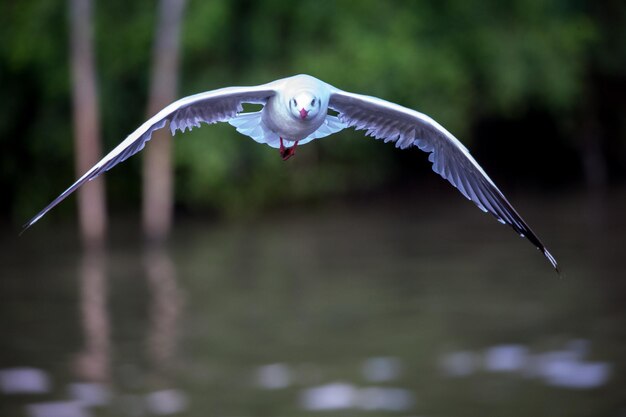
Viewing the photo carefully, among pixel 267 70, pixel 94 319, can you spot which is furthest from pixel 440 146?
pixel 267 70

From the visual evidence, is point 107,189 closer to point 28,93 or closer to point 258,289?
point 28,93

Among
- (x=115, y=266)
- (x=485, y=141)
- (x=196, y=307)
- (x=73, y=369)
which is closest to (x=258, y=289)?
(x=196, y=307)

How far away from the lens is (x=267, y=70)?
15.1m

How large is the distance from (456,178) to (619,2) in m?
14.3

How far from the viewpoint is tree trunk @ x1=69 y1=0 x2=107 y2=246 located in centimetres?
1412

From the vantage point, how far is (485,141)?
18.5 m

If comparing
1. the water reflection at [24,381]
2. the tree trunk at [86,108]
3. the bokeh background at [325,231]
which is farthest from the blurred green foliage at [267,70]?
the water reflection at [24,381]

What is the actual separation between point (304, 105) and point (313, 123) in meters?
0.12

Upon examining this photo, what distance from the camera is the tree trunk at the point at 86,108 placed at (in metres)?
14.1

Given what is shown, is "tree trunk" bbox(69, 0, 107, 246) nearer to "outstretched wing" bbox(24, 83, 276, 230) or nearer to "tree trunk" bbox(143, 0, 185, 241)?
"tree trunk" bbox(143, 0, 185, 241)

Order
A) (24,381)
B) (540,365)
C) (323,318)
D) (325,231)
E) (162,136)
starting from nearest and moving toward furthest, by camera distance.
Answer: (24,381) → (540,365) → (323,318) → (162,136) → (325,231)

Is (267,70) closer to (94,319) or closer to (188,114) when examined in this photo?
(94,319)

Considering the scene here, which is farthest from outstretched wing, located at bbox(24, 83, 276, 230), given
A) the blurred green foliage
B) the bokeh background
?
the blurred green foliage

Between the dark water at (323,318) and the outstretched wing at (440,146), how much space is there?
206 inches
